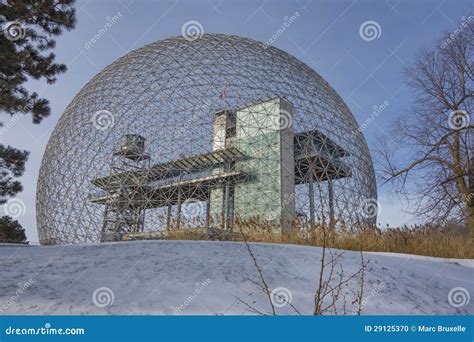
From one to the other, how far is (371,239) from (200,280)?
4.16 meters

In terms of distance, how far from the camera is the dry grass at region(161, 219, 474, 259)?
655cm

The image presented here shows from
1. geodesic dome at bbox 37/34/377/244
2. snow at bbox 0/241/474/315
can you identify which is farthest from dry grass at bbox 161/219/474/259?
geodesic dome at bbox 37/34/377/244

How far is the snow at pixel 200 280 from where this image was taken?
3301mm

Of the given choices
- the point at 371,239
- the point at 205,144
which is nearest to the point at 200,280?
the point at 371,239

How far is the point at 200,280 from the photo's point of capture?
155 inches

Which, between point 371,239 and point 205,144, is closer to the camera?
point 371,239

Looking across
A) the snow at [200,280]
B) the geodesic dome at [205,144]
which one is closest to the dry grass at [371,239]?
the snow at [200,280]

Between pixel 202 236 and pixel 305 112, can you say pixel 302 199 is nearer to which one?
pixel 305 112

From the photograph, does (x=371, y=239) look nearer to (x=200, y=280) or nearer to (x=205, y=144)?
(x=200, y=280)

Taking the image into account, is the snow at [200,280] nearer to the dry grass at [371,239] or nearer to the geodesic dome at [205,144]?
the dry grass at [371,239]

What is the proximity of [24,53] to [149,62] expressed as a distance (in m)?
20.1

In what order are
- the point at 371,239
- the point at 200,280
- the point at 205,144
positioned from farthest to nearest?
the point at 205,144
the point at 371,239
the point at 200,280

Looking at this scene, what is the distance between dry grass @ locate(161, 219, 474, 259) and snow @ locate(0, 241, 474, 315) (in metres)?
0.98

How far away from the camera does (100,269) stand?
421 cm
